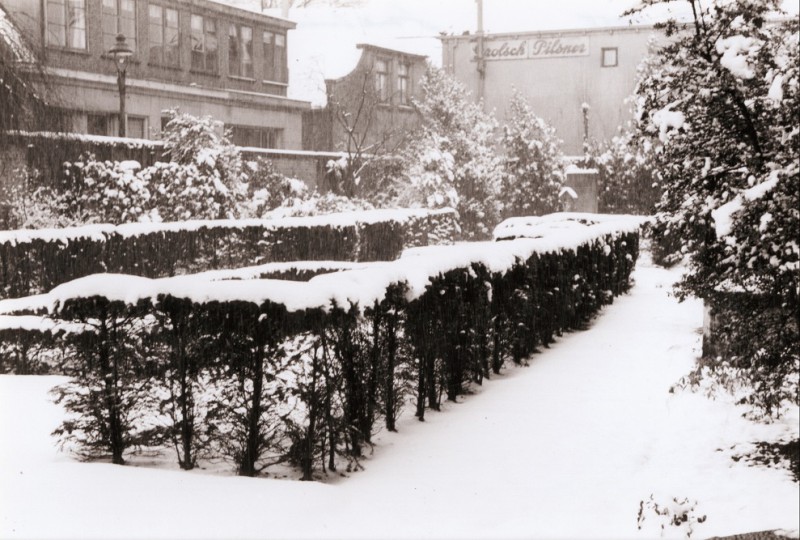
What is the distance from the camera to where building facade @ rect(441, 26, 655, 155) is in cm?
2831

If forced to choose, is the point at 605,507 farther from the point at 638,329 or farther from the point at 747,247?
the point at 638,329

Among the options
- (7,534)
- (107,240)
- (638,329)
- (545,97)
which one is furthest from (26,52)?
(545,97)

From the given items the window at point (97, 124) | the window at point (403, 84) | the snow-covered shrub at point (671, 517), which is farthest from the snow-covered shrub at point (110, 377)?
the window at point (403, 84)

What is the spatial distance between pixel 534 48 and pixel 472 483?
25270 millimetres

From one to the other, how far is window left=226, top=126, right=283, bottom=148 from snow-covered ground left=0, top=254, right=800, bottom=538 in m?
20.5

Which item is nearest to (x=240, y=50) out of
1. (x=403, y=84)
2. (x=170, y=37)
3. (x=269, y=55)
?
(x=269, y=55)

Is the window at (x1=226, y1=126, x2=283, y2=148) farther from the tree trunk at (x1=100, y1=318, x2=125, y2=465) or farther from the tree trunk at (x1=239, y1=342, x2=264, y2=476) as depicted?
the tree trunk at (x1=239, y1=342, x2=264, y2=476)

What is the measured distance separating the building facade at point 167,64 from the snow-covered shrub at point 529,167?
7.19m

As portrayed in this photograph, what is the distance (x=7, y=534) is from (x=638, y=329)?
8013mm

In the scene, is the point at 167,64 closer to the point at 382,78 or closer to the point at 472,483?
the point at 382,78

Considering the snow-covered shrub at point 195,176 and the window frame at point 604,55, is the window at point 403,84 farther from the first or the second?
the snow-covered shrub at point 195,176

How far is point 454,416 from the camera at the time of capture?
7.29 m

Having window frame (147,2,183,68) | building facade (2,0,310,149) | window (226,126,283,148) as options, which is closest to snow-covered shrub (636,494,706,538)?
building facade (2,0,310,149)

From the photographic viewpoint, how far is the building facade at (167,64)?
2019cm
